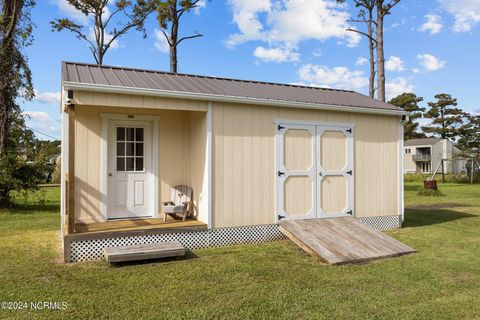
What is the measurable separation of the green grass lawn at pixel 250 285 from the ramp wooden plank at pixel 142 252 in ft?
0.42


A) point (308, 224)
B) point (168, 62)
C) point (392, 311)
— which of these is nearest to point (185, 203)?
point (308, 224)

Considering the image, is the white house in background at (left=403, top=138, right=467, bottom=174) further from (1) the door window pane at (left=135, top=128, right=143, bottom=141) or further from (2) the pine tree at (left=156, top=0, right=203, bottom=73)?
(1) the door window pane at (left=135, top=128, right=143, bottom=141)

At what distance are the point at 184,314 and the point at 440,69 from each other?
18.9 m

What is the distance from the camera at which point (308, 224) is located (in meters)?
6.34

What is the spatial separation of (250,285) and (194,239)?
189 centimetres

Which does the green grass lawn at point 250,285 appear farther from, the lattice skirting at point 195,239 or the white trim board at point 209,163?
the white trim board at point 209,163

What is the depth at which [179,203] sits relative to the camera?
21.4ft

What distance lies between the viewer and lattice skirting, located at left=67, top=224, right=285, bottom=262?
504cm

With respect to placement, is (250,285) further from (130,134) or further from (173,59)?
(173,59)

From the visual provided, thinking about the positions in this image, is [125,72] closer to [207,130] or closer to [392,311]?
[207,130]

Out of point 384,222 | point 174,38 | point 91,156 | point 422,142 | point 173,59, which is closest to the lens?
point 91,156

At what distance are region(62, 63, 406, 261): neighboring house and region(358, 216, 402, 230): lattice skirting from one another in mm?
31

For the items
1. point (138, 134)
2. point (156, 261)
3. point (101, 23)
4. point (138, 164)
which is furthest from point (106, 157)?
point (101, 23)

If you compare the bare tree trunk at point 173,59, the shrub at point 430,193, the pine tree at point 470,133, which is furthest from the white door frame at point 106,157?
the pine tree at point 470,133
